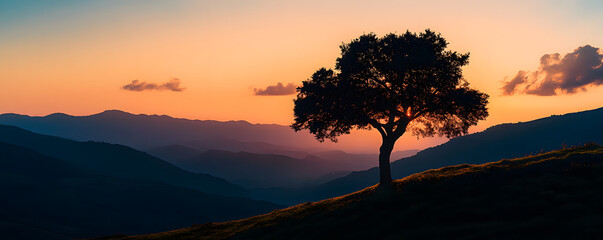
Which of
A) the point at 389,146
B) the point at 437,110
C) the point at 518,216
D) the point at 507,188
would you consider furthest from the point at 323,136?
the point at 518,216

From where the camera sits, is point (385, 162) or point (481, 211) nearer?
point (481, 211)

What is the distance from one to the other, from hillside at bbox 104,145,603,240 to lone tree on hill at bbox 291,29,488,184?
1263 cm

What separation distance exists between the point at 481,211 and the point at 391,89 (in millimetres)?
22158

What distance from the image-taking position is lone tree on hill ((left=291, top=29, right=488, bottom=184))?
3869 centimetres

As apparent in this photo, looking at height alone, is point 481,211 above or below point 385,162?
below

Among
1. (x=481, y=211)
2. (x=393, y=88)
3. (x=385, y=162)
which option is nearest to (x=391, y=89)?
(x=393, y=88)

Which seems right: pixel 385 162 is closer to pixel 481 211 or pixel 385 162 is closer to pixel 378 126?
pixel 378 126

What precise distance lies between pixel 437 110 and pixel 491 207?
21512 millimetres

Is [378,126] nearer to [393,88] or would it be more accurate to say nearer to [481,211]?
[393,88]

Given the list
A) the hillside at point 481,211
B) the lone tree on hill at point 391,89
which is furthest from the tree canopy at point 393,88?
the hillside at point 481,211

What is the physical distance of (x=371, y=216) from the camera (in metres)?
23.1

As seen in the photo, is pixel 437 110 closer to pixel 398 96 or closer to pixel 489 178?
pixel 398 96

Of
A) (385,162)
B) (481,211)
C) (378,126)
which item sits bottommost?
(481,211)

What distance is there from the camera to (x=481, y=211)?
765 inches
